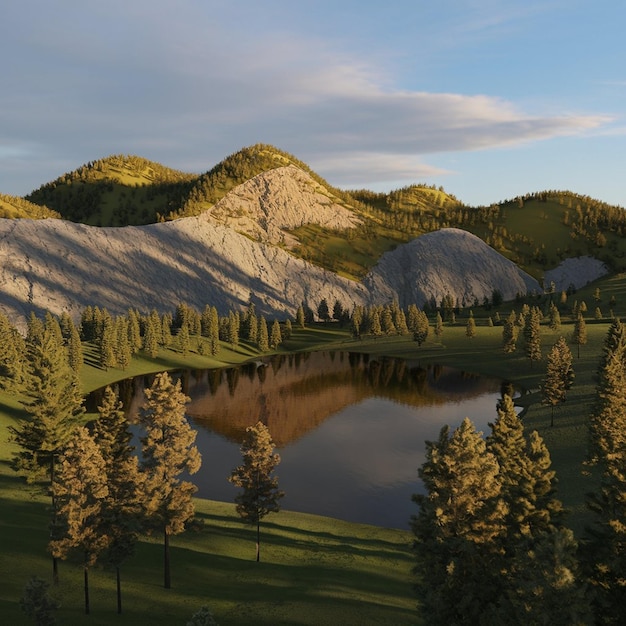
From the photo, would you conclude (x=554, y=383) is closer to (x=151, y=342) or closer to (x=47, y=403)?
(x=47, y=403)

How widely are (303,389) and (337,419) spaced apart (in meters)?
25.8

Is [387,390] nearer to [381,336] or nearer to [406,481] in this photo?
[406,481]

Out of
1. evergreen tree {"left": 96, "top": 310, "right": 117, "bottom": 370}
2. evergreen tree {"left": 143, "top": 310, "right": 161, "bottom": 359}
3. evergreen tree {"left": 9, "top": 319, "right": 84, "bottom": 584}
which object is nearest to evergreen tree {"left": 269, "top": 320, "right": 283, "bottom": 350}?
evergreen tree {"left": 143, "top": 310, "right": 161, "bottom": 359}

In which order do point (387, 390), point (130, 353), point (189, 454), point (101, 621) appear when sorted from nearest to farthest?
1. point (101, 621)
2. point (189, 454)
3. point (387, 390)
4. point (130, 353)

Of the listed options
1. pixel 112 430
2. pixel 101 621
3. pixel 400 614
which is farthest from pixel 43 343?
pixel 400 614

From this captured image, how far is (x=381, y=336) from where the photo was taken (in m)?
190

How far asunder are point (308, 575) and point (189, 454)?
13011mm

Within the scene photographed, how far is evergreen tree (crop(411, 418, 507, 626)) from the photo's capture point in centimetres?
2533

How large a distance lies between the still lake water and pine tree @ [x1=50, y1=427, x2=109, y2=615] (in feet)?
102

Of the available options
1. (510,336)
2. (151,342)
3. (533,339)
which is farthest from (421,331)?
(151,342)

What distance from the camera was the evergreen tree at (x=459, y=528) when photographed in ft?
83.1

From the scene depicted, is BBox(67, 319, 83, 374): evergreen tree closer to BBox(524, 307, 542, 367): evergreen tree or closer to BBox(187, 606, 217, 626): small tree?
BBox(524, 307, 542, 367): evergreen tree

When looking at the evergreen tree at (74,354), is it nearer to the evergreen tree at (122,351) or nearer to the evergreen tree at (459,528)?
the evergreen tree at (122,351)

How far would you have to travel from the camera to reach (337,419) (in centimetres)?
9725
